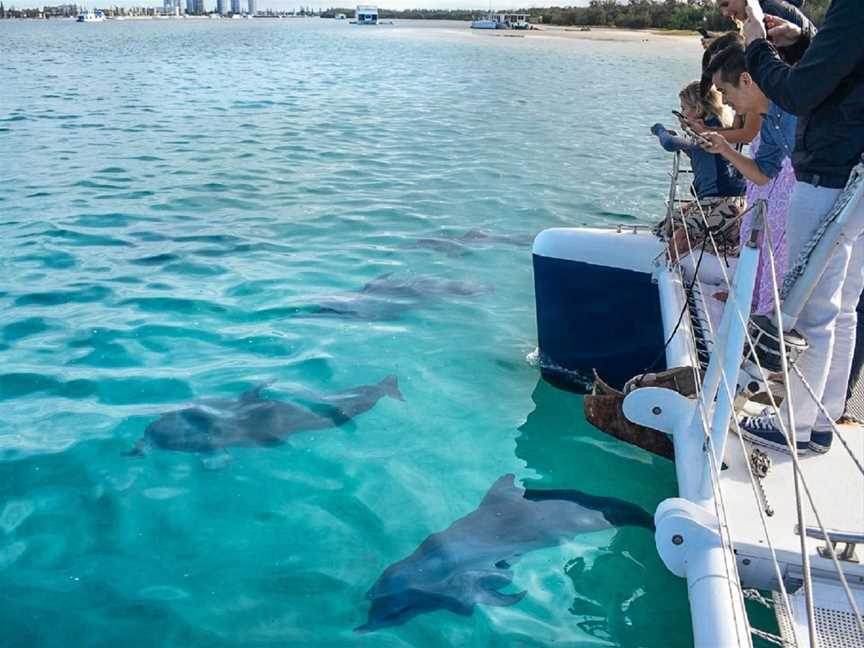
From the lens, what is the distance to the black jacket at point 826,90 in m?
3.58

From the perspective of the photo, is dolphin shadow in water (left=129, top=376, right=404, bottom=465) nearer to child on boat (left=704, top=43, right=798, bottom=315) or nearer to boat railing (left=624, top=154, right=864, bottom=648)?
boat railing (left=624, top=154, right=864, bottom=648)

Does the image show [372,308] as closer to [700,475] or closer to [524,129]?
[700,475]

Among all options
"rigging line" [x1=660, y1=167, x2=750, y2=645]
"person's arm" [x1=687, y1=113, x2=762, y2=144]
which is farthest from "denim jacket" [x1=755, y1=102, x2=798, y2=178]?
"rigging line" [x1=660, y1=167, x2=750, y2=645]

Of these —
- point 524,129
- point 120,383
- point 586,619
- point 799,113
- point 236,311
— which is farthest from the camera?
point 524,129

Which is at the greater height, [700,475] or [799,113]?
[799,113]

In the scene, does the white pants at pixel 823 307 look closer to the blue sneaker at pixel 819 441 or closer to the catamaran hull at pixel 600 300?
the blue sneaker at pixel 819 441

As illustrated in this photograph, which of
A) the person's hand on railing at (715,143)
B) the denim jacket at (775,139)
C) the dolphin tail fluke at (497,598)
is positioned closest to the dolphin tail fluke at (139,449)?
the dolphin tail fluke at (497,598)

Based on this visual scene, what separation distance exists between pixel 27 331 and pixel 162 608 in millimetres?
4713

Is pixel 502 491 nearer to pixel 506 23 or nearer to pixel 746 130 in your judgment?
pixel 746 130

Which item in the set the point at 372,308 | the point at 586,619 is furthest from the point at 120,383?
the point at 586,619

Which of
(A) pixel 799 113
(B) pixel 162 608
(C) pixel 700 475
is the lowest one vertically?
(B) pixel 162 608

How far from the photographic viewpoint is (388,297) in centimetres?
941

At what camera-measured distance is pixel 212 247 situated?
36.2ft

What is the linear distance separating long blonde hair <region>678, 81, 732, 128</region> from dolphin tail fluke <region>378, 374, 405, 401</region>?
3.42 meters
